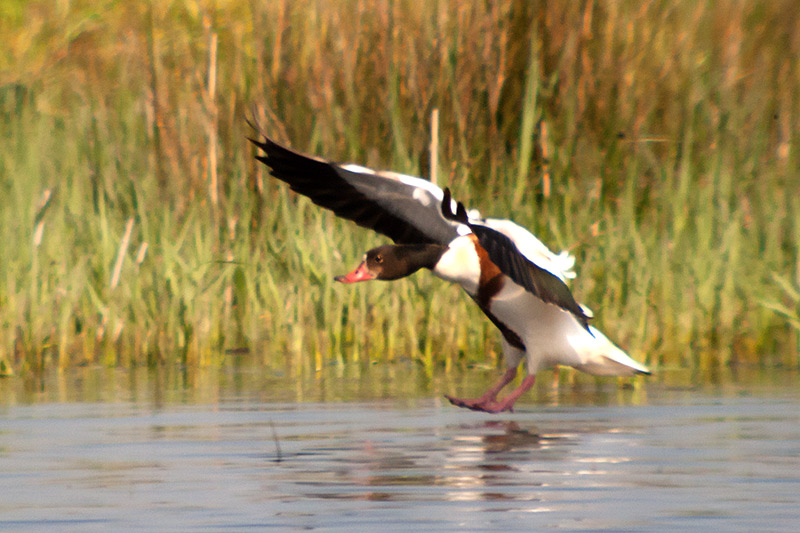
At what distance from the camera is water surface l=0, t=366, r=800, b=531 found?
10.1 ft

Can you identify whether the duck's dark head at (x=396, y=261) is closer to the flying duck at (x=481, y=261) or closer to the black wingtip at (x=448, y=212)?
the flying duck at (x=481, y=261)

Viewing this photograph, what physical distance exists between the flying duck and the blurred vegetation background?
0.63 meters

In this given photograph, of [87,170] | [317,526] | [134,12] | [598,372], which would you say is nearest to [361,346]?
[598,372]

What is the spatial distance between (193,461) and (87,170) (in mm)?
4353

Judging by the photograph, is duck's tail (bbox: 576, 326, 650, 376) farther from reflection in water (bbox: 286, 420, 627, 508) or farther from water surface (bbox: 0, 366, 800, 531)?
reflection in water (bbox: 286, 420, 627, 508)

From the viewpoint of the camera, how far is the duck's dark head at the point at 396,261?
570 cm

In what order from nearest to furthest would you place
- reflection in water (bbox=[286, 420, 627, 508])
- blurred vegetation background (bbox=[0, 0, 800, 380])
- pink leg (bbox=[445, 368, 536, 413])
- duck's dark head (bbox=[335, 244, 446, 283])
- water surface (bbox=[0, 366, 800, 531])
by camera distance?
water surface (bbox=[0, 366, 800, 531]) → reflection in water (bbox=[286, 420, 627, 508]) → pink leg (bbox=[445, 368, 536, 413]) → duck's dark head (bbox=[335, 244, 446, 283]) → blurred vegetation background (bbox=[0, 0, 800, 380])

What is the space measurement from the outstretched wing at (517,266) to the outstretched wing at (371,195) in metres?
0.38

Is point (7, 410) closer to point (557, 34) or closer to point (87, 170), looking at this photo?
point (87, 170)

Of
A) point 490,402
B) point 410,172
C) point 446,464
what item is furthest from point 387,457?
point 410,172

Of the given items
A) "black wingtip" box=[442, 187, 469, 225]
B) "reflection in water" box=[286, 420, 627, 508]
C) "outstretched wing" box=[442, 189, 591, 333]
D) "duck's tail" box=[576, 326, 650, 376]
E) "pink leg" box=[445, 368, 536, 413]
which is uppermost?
"black wingtip" box=[442, 187, 469, 225]

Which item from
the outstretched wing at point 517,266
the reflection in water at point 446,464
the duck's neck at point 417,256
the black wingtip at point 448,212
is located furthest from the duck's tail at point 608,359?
the reflection in water at point 446,464

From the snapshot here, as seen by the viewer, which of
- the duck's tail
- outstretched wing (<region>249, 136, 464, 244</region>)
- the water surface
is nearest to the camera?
the water surface

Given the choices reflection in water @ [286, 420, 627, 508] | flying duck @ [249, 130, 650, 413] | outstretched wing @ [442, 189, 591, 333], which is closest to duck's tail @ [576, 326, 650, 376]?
flying duck @ [249, 130, 650, 413]
